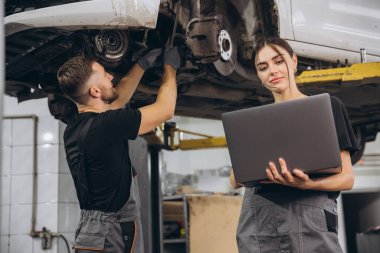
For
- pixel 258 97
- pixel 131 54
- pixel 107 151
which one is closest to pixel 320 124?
pixel 107 151

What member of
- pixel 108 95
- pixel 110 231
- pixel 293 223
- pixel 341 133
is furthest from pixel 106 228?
pixel 341 133

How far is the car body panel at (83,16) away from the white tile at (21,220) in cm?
288

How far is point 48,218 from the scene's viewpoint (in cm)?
499

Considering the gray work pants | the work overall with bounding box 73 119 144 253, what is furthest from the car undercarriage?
the gray work pants

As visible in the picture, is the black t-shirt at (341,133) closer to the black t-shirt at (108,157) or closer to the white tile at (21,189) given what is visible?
the black t-shirt at (108,157)

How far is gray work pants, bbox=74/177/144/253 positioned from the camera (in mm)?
2160

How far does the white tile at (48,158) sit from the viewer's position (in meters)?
5.07

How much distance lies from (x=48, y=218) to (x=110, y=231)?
303 centimetres

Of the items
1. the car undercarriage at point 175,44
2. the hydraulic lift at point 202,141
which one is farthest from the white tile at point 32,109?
the car undercarriage at point 175,44

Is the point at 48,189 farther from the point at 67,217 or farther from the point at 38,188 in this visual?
the point at 67,217

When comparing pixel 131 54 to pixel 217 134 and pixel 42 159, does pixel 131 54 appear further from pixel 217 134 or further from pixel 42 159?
pixel 217 134

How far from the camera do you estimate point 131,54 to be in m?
2.84

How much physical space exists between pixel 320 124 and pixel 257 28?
1.77 metres

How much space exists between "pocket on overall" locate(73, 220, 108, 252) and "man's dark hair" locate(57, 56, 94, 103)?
56 centimetres
